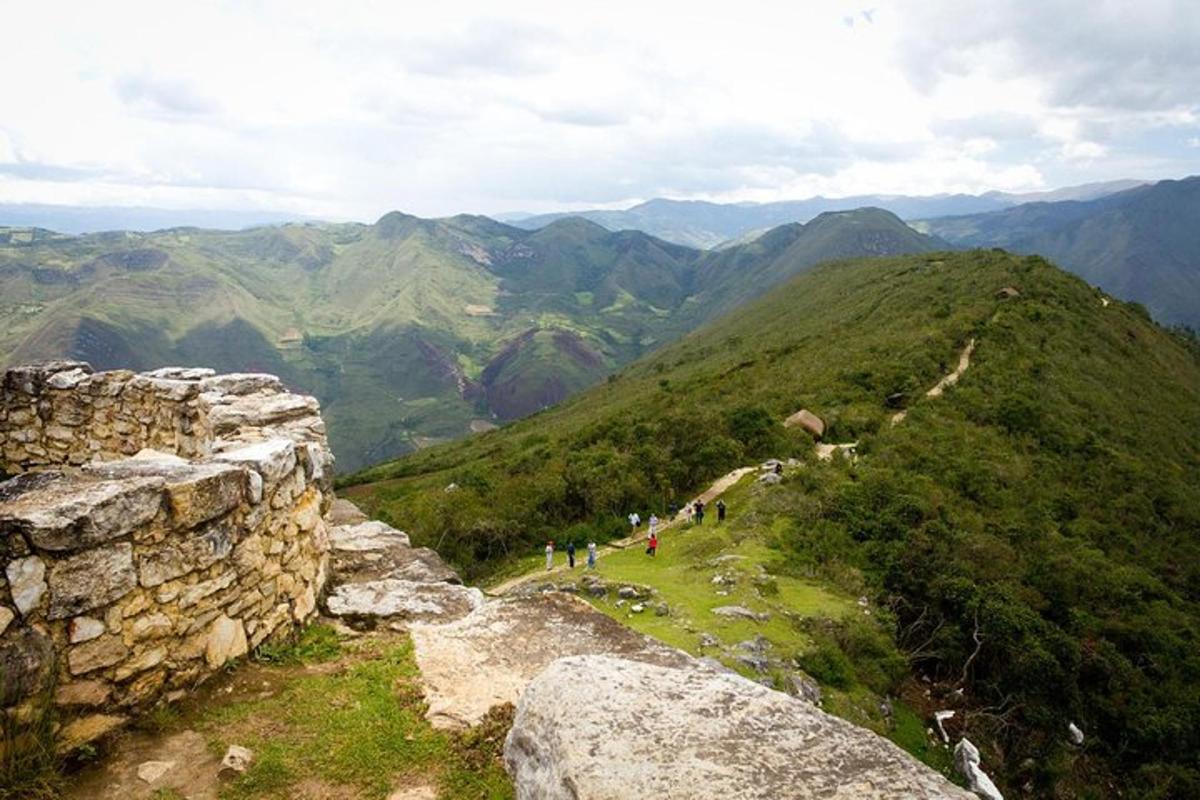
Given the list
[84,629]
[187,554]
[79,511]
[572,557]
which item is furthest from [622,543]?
[79,511]

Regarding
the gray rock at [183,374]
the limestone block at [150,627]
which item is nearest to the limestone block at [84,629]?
the limestone block at [150,627]

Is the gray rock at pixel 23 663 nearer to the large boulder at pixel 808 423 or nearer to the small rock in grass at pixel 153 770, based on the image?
the small rock in grass at pixel 153 770

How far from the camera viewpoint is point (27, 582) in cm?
664

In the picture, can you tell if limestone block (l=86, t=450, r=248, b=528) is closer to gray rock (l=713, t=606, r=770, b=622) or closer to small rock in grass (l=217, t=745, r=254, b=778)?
small rock in grass (l=217, t=745, r=254, b=778)

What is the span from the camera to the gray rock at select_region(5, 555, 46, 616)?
656 cm

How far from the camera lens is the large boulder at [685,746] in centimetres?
546

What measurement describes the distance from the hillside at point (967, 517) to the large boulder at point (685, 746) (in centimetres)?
1136

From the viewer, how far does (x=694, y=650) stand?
17016mm

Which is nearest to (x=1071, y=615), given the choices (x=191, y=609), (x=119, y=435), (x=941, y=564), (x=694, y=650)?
(x=941, y=564)

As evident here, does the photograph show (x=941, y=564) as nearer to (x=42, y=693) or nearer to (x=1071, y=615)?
(x=1071, y=615)

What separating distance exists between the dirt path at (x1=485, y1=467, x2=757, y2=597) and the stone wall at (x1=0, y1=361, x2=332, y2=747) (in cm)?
1422

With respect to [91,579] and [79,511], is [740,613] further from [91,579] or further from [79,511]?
[79,511]

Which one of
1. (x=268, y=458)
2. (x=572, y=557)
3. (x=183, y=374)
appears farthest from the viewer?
(x=572, y=557)

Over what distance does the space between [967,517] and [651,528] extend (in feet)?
49.7
